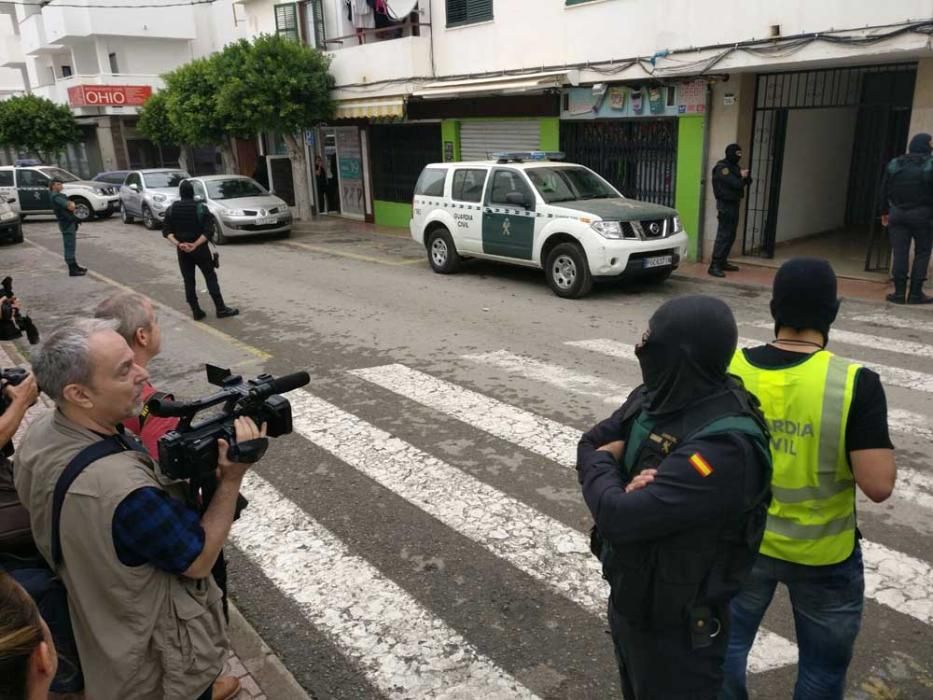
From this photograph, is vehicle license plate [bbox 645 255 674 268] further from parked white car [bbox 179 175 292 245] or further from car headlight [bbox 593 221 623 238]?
parked white car [bbox 179 175 292 245]

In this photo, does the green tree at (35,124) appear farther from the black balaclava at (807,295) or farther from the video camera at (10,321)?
the black balaclava at (807,295)

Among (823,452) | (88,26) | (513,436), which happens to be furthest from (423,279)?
(88,26)

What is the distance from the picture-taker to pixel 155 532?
2029 mm

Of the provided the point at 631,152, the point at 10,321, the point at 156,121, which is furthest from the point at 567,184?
the point at 156,121

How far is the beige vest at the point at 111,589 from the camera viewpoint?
79.6 inches

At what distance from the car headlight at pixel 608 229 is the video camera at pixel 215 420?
26.7ft

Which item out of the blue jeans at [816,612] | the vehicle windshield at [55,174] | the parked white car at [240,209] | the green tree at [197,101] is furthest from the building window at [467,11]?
the blue jeans at [816,612]

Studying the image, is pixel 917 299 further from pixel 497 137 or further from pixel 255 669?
→ pixel 497 137

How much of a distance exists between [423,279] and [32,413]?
688cm

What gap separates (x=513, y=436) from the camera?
18.8ft

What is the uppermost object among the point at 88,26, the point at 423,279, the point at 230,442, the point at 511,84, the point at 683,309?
the point at 88,26

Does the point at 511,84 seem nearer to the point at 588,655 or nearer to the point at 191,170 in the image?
the point at 588,655

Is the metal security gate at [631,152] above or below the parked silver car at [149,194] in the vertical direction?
above

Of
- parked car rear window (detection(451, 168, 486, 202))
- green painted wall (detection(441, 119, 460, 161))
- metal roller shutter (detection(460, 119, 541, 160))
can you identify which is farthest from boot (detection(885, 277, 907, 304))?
green painted wall (detection(441, 119, 460, 161))
